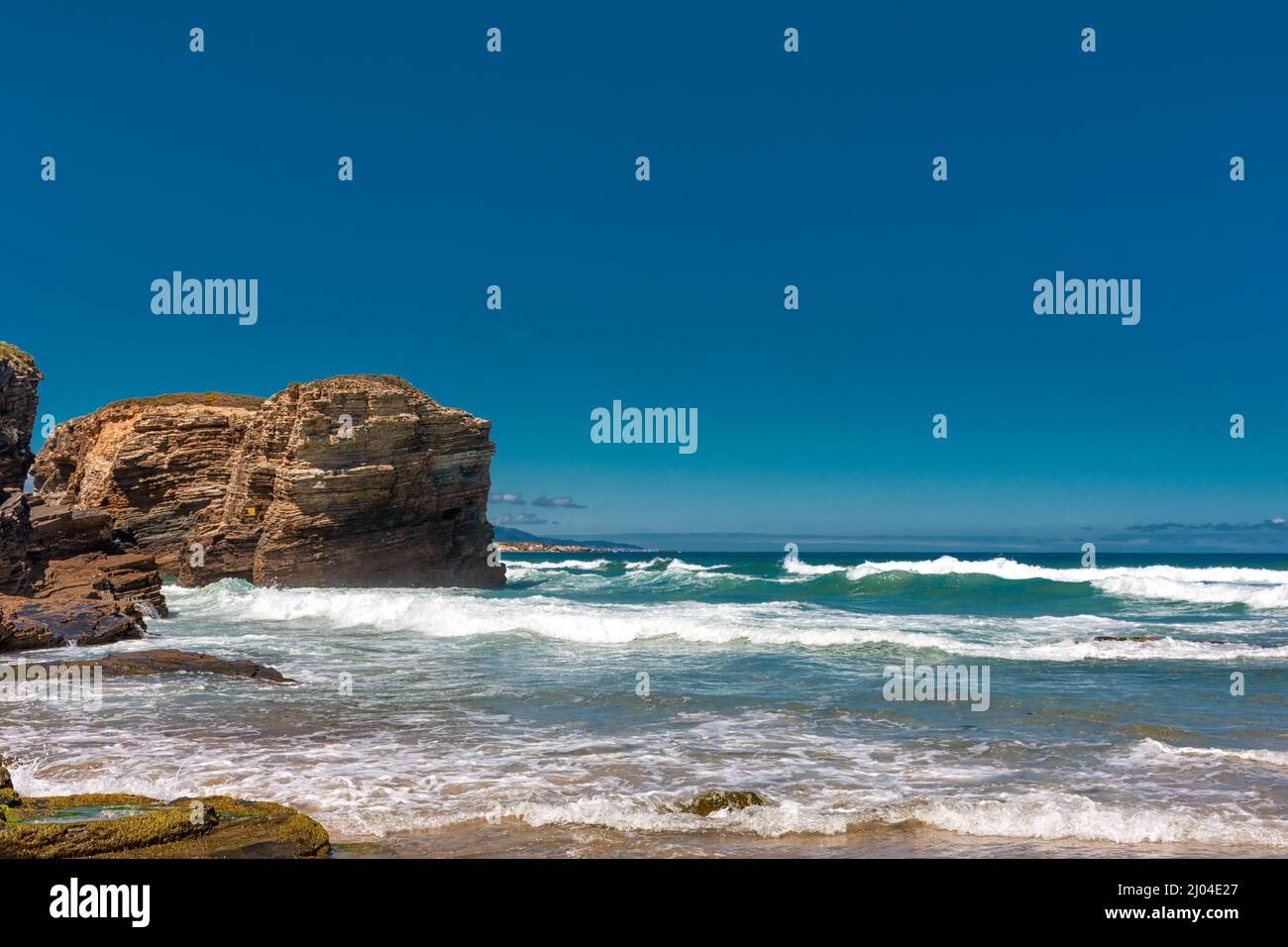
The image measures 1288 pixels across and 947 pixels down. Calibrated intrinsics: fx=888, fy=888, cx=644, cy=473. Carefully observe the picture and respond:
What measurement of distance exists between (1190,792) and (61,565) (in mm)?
25873

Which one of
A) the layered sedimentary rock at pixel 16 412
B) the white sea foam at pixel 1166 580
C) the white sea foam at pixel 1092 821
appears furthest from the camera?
the white sea foam at pixel 1166 580

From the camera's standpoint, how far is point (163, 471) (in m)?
38.4

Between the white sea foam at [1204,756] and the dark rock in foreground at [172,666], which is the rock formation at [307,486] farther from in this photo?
the white sea foam at [1204,756]

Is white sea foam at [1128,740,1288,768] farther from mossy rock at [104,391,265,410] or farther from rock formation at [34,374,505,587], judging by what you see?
mossy rock at [104,391,265,410]

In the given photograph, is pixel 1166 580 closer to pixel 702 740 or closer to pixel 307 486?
pixel 702 740

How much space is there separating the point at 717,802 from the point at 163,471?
37.8 m

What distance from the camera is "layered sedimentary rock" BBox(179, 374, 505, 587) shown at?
34.3 metres

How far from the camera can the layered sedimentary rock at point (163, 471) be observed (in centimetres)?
3772

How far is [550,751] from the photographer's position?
9539 mm

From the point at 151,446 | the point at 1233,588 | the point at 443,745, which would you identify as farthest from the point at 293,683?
the point at 1233,588

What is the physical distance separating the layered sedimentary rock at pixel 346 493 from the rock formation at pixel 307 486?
0.15ft

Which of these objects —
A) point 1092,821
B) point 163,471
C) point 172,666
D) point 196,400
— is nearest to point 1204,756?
point 1092,821

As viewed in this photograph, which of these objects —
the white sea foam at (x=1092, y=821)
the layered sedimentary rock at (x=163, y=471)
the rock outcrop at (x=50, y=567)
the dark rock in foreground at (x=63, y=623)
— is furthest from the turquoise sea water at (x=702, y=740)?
the layered sedimentary rock at (x=163, y=471)

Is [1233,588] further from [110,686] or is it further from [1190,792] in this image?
[110,686]
